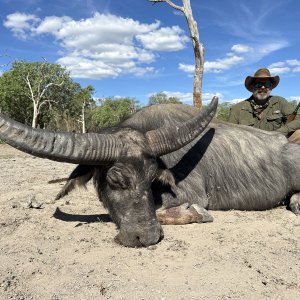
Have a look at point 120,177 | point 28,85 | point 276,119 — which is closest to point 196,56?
point 276,119

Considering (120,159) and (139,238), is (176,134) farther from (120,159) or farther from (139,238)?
(139,238)

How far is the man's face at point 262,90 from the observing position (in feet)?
28.5

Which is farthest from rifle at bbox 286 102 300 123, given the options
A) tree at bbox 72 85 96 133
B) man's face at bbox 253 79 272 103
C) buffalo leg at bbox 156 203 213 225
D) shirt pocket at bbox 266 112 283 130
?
tree at bbox 72 85 96 133

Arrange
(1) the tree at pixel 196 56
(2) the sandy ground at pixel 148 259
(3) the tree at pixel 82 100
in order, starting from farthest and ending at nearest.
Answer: (3) the tree at pixel 82 100, (1) the tree at pixel 196 56, (2) the sandy ground at pixel 148 259

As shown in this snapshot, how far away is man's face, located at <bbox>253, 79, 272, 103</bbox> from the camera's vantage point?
869 cm

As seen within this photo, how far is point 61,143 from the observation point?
4410 millimetres

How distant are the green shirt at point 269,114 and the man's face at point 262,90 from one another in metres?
0.15

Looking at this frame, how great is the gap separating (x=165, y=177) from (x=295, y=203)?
8.44 feet

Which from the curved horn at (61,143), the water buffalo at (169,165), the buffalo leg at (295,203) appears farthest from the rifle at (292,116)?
the curved horn at (61,143)

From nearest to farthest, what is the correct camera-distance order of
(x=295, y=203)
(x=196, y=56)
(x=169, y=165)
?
(x=169, y=165)
(x=295, y=203)
(x=196, y=56)

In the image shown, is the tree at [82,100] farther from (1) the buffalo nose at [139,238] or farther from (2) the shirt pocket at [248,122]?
(1) the buffalo nose at [139,238]

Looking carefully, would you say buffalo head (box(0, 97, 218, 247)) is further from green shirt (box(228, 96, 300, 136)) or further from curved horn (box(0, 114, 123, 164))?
green shirt (box(228, 96, 300, 136))

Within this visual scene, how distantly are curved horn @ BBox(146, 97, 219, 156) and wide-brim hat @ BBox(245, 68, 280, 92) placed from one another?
3638 millimetres

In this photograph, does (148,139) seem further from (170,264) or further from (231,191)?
(231,191)
